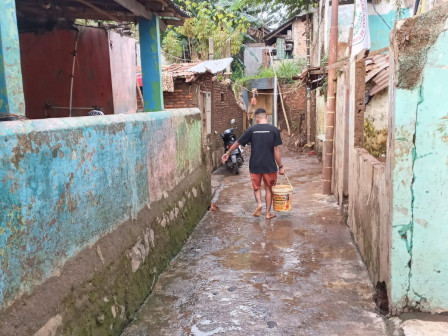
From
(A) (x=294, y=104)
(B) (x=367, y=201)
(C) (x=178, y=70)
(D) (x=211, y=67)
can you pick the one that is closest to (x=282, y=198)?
(B) (x=367, y=201)

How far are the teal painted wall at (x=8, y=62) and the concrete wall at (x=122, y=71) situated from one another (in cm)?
537

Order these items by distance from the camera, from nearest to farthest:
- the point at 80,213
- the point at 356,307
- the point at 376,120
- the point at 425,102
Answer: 1. the point at 80,213
2. the point at 425,102
3. the point at 356,307
4. the point at 376,120

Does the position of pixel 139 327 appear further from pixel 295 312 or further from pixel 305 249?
pixel 305 249

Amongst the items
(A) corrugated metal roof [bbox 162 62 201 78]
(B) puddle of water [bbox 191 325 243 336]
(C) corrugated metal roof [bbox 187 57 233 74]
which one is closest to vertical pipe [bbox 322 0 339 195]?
(C) corrugated metal roof [bbox 187 57 233 74]

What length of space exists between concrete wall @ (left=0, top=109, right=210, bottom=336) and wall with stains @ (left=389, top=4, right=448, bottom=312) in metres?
2.27

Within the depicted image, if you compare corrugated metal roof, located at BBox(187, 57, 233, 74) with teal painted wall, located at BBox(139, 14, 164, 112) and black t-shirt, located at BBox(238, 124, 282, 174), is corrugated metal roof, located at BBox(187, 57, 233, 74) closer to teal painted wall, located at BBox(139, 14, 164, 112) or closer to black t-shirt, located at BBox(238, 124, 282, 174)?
teal painted wall, located at BBox(139, 14, 164, 112)

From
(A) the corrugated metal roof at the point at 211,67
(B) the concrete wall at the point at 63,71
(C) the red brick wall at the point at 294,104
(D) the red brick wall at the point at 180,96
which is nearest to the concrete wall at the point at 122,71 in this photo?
(B) the concrete wall at the point at 63,71

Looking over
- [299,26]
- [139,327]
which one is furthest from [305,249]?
[299,26]

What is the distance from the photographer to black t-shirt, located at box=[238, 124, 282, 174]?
677cm

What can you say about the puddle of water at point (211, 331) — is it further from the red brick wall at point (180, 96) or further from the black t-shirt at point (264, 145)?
the red brick wall at point (180, 96)

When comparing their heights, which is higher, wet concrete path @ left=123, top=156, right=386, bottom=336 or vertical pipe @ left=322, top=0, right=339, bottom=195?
vertical pipe @ left=322, top=0, right=339, bottom=195

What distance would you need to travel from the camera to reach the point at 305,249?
211 inches

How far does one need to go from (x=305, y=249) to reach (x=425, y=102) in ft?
8.92

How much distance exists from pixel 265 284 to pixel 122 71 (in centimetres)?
646
